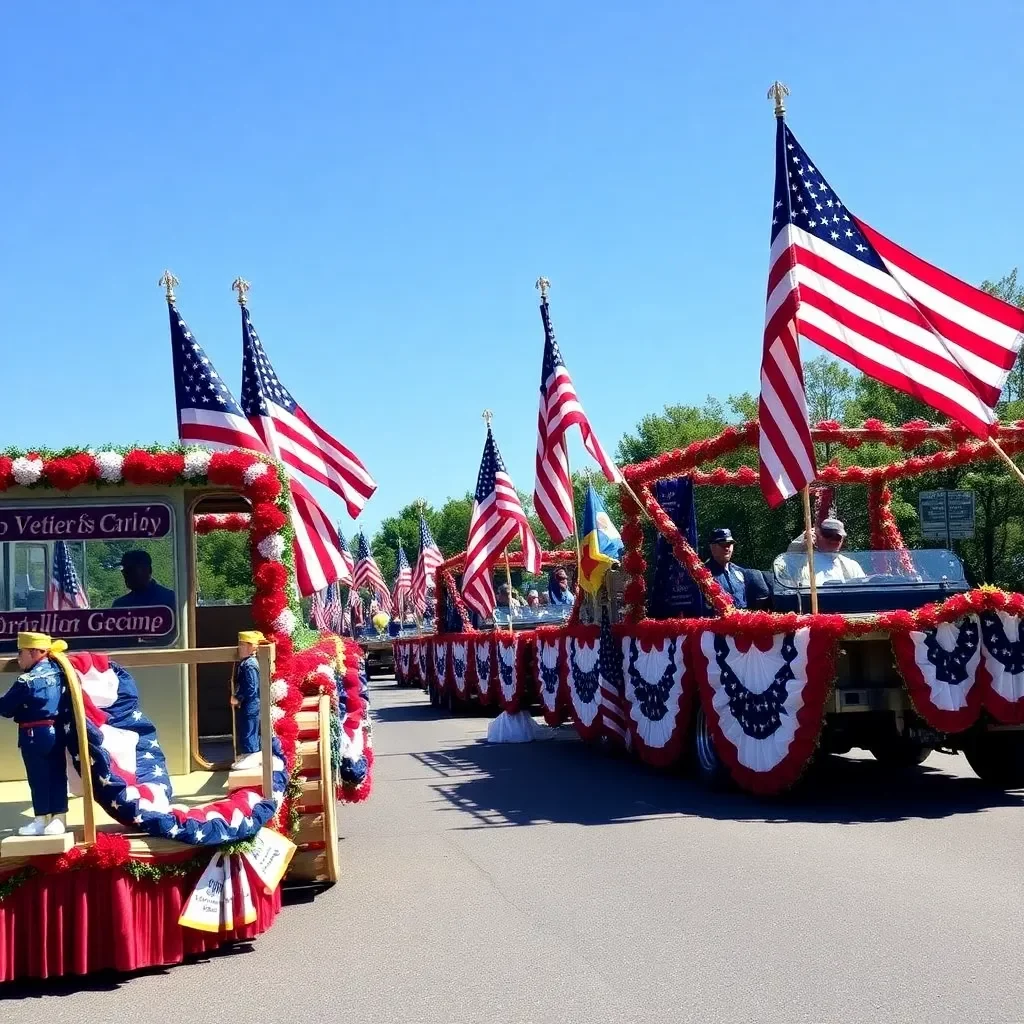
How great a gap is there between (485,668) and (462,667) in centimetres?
177

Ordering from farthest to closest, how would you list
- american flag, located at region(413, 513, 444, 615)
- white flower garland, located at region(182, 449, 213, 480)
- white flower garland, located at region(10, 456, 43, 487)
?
1. american flag, located at region(413, 513, 444, 615)
2. white flower garland, located at region(182, 449, 213, 480)
3. white flower garland, located at region(10, 456, 43, 487)

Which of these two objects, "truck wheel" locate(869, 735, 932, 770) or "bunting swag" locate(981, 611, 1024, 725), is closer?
"bunting swag" locate(981, 611, 1024, 725)

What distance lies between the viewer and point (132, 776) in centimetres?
588

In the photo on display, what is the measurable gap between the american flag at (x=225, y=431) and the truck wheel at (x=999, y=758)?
575cm

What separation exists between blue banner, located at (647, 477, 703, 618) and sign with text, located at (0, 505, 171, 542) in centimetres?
606

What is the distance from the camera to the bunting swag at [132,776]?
5.73 m

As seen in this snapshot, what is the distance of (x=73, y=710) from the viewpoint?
5691 millimetres

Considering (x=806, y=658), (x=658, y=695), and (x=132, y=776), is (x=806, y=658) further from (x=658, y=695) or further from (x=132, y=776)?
(x=132, y=776)

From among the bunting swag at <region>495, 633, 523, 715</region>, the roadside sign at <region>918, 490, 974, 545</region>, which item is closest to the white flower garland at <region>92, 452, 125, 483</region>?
the bunting swag at <region>495, 633, 523, 715</region>

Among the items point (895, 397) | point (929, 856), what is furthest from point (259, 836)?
point (895, 397)

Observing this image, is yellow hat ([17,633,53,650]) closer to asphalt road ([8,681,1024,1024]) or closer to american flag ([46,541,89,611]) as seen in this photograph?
asphalt road ([8,681,1024,1024])

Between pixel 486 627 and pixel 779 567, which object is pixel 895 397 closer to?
pixel 486 627

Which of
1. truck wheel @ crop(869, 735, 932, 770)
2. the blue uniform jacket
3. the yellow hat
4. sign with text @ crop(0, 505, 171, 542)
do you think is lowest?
truck wheel @ crop(869, 735, 932, 770)

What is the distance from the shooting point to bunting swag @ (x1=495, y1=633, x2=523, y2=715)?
56.1 feet
